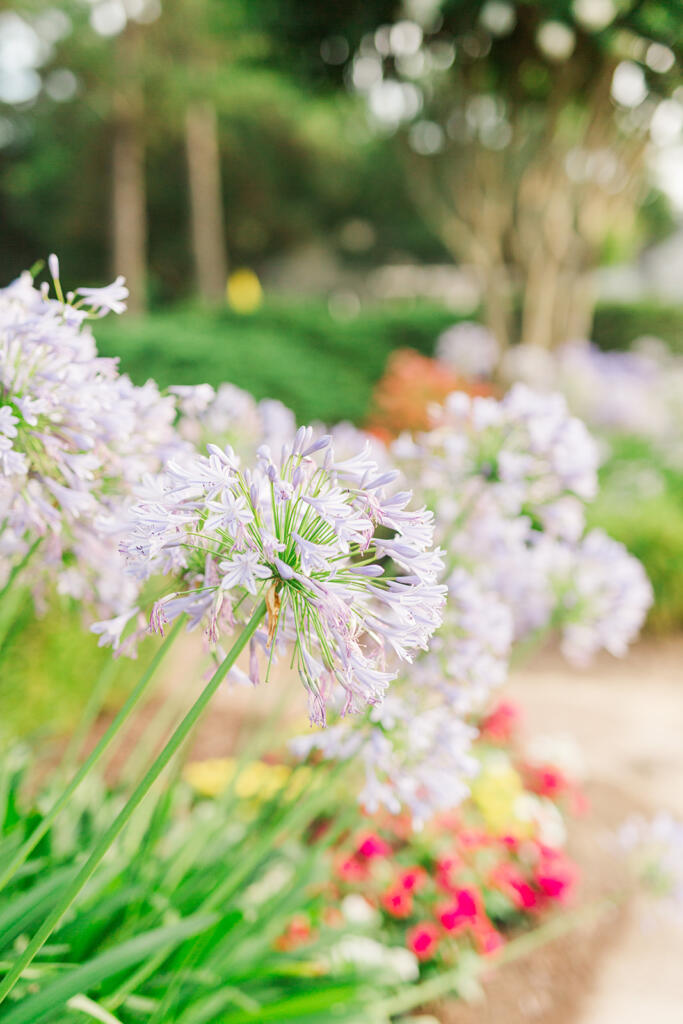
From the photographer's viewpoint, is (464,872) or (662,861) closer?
(662,861)

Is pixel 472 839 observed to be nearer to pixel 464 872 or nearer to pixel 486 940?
pixel 464 872

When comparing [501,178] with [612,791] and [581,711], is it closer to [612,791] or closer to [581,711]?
[581,711]

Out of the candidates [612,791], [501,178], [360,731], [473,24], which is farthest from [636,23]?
[360,731]

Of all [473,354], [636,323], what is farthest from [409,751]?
[636,323]

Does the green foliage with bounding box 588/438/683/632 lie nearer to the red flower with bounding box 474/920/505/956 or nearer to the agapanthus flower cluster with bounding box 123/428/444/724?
the red flower with bounding box 474/920/505/956

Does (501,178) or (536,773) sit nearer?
(536,773)

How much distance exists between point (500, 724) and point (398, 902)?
1.41 m

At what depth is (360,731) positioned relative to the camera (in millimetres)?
1542

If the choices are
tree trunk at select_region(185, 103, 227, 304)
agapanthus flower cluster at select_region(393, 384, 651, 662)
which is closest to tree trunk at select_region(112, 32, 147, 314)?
tree trunk at select_region(185, 103, 227, 304)

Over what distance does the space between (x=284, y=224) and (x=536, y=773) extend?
88.3ft

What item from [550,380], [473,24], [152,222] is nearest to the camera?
[473,24]

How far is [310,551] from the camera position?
0.93 meters

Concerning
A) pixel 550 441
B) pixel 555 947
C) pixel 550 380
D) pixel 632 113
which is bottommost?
pixel 555 947

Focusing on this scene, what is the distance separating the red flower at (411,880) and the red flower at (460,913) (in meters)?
0.13
